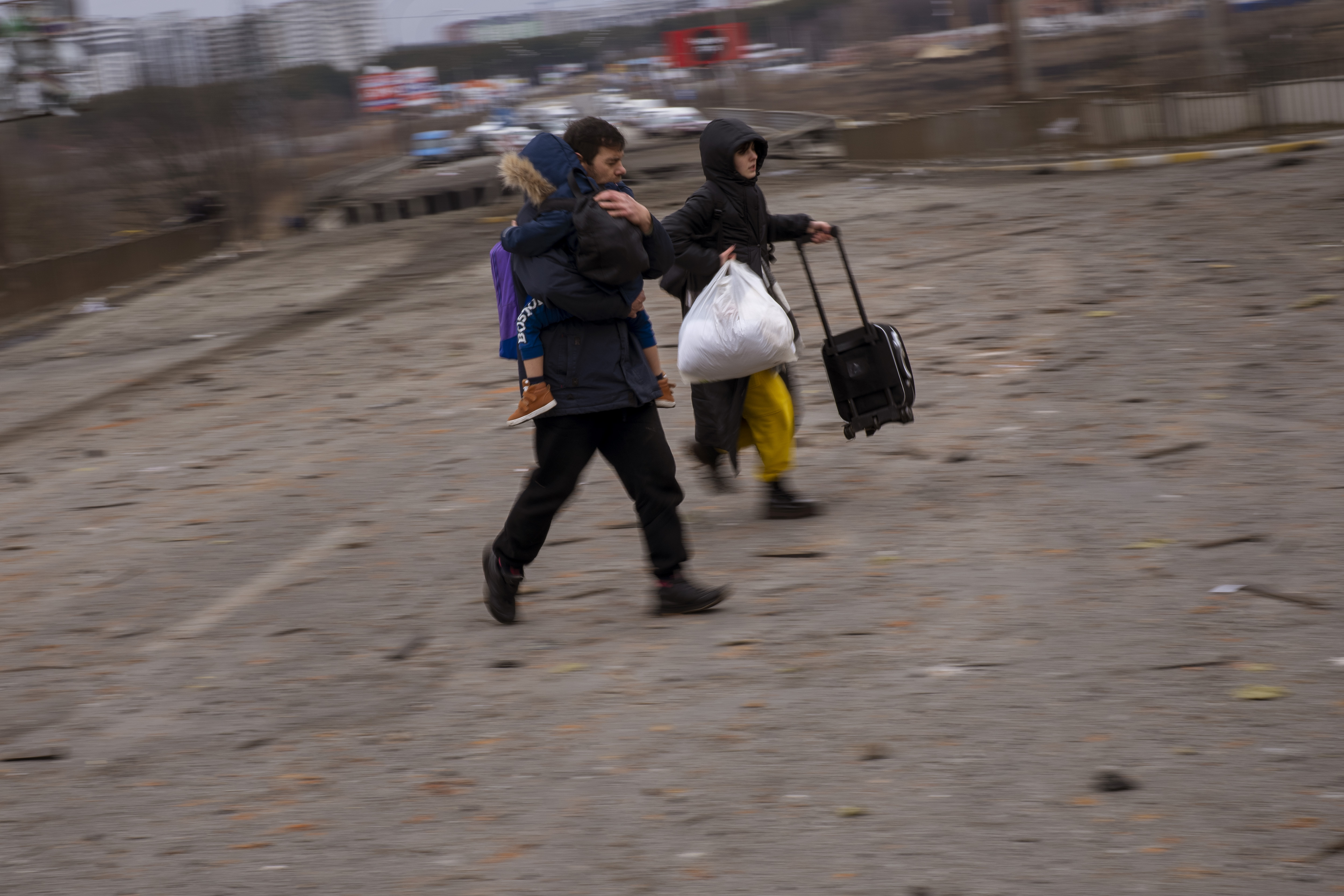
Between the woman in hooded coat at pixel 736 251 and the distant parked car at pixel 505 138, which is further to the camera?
the distant parked car at pixel 505 138

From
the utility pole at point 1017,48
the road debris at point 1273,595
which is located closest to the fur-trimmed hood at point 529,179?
the road debris at point 1273,595

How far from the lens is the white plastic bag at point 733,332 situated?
18.3 feet

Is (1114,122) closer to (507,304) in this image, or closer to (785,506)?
(785,506)

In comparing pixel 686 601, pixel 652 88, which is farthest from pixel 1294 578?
pixel 652 88

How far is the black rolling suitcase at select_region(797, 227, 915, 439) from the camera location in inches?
235

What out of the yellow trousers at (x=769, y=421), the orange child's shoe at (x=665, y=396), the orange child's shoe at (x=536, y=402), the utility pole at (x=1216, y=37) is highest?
the utility pole at (x=1216, y=37)

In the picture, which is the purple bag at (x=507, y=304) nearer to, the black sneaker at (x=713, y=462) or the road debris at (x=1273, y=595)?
the black sneaker at (x=713, y=462)

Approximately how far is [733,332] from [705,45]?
66346mm

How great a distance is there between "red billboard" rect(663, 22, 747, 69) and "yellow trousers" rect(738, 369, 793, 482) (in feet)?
200

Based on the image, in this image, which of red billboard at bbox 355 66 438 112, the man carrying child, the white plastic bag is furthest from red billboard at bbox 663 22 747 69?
the man carrying child

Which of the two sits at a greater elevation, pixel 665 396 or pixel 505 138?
pixel 505 138

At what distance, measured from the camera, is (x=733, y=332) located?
5574 millimetres

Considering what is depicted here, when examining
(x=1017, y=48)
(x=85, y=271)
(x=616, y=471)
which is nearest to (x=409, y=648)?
(x=616, y=471)

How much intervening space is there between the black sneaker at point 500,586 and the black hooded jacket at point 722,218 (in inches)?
66.5
